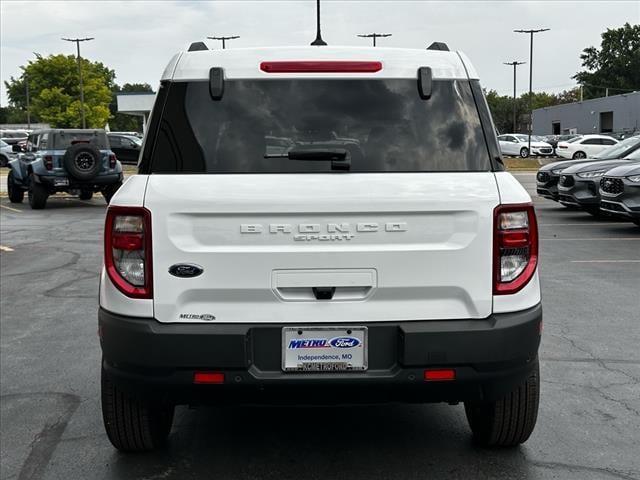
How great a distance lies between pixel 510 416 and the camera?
12.2ft

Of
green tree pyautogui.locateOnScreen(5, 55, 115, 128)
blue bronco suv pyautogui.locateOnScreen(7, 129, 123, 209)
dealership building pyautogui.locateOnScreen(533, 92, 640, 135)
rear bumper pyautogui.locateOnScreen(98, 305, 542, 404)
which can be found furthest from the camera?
green tree pyautogui.locateOnScreen(5, 55, 115, 128)

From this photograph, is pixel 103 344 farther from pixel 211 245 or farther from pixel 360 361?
pixel 360 361

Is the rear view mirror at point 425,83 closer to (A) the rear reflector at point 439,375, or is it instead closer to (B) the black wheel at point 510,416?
(A) the rear reflector at point 439,375

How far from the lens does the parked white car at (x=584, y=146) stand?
42500mm

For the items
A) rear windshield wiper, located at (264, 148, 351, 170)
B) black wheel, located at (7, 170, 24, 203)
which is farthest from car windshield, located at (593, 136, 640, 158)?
black wheel, located at (7, 170, 24, 203)

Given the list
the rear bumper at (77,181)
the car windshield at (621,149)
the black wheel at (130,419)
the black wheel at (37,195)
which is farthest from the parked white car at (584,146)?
the black wheel at (130,419)

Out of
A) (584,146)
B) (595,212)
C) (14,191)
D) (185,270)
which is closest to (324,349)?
(185,270)

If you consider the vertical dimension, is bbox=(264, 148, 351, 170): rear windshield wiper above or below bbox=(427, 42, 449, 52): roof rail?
below

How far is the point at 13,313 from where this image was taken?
7.38m

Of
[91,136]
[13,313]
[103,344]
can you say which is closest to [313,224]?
[103,344]

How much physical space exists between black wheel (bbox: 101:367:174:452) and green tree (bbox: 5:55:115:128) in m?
81.3

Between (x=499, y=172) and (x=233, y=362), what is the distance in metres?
1.38

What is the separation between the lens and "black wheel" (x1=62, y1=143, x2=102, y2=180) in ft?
58.3

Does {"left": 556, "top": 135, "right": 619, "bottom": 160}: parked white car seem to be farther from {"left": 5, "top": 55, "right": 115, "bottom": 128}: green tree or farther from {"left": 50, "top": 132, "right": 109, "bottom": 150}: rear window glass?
{"left": 5, "top": 55, "right": 115, "bottom": 128}: green tree
